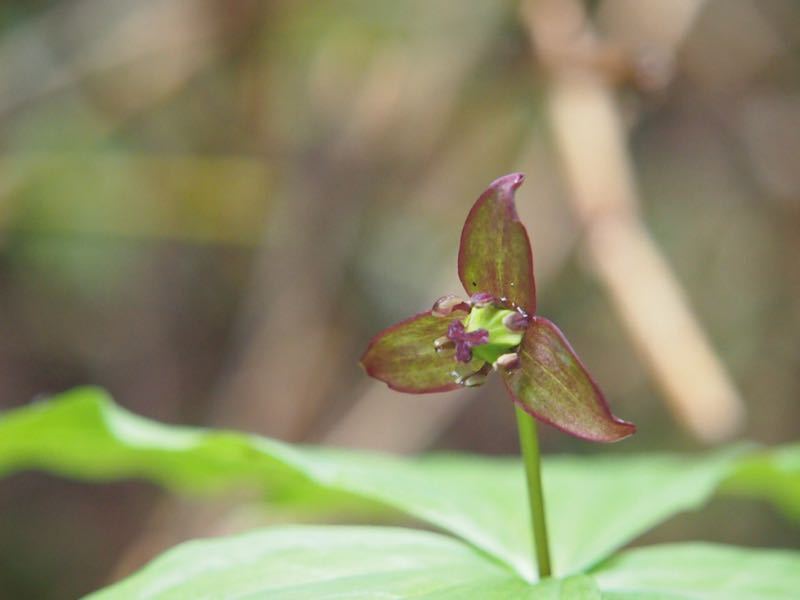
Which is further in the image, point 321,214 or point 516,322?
point 321,214

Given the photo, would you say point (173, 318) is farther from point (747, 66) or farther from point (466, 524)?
point (466, 524)

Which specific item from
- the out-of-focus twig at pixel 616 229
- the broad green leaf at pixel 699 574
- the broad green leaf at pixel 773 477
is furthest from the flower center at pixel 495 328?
the out-of-focus twig at pixel 616 229

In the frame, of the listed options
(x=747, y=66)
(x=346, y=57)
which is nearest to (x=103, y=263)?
(x=346, y=57)

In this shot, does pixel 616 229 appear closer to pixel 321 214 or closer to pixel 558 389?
pixel 321 214

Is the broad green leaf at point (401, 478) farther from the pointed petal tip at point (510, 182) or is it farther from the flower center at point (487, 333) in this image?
the pointed petal tip at point (510, 182)

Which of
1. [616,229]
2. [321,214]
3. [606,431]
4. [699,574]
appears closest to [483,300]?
[606,431]
